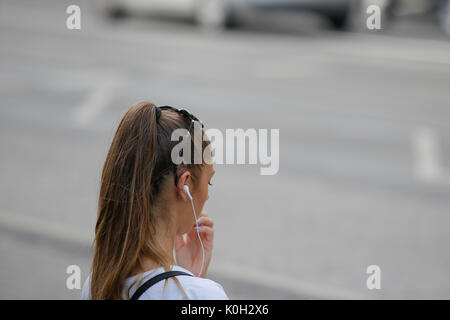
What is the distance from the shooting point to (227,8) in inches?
548

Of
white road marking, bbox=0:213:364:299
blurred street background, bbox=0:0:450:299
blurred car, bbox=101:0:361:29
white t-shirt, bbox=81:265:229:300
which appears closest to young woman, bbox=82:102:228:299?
white t-shirt, bbox=81:265:229:300

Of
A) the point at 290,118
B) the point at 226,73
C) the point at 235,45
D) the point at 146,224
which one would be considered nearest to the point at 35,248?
the point at 146,224

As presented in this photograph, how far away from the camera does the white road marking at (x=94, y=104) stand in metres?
8.32

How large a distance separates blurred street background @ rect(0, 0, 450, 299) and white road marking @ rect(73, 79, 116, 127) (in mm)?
29

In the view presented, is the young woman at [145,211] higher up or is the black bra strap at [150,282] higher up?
the young woman at [145,211]

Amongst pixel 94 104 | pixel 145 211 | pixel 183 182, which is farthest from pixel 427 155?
pixel 145 211

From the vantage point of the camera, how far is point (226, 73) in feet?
35.5

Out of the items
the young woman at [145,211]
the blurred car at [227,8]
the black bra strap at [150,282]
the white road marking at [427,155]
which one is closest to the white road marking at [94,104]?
the white road marking at [427,155]

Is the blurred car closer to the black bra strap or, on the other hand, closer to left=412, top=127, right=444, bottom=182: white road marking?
left=412, top=127, right=444, bottom=182: white road marking

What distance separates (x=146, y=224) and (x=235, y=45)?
11.4 meters

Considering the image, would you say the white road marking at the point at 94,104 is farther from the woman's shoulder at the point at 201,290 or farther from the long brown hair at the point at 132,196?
the woman's shoulder at the point at 201,290

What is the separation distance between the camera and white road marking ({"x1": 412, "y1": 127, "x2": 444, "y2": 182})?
6707 millimetres

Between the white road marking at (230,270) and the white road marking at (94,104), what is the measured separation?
3.00 metres
